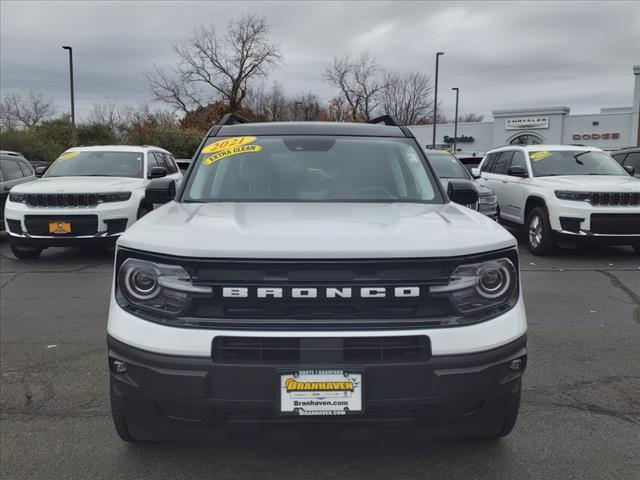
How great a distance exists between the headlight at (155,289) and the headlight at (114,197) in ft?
20.6

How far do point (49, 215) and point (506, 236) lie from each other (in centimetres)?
730

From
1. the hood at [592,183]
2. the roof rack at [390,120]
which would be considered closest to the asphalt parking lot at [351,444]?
the roof rack at [390,120]

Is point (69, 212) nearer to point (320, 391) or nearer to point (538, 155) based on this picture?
point (320, 391)

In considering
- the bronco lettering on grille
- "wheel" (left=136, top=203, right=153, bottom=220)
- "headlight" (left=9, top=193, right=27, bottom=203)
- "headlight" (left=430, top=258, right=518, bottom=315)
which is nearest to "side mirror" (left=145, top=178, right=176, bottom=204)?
the bronco lettering on grille

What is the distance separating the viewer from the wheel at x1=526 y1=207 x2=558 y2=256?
8.66 meters

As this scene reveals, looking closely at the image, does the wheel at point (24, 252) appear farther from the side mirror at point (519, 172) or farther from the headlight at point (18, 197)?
the side mirror at point (519, 172)

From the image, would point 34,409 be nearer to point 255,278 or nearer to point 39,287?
point 255,278

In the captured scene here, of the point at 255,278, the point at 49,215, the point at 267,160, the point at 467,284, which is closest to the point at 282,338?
the point at 255,278

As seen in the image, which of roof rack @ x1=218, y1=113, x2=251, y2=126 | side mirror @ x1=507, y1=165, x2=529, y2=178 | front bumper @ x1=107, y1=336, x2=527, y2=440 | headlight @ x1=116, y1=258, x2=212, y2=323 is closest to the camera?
front bumper @ x1=107, y1=336, x2=527, y2=440

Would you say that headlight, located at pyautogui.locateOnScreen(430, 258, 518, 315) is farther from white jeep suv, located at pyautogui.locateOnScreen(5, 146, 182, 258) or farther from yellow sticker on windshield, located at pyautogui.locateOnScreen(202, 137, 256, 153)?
white jeep suv, located at pyautogui.locateOnScreen(5, 146, 182, 258)

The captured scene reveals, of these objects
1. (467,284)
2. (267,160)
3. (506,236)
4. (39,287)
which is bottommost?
(39,287)

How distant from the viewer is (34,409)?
3453 mm

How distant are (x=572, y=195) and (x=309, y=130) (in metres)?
5.81

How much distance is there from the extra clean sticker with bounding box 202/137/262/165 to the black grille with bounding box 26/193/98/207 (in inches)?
196
